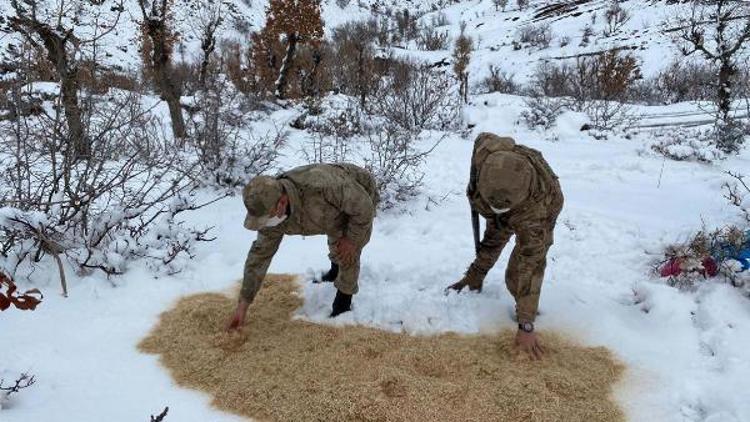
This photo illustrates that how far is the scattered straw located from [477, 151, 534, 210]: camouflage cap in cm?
87

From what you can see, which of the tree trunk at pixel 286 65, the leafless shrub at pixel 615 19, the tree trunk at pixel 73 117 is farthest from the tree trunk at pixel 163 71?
the leafless shrub at pixel 615 19

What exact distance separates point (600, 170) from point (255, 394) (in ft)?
→ 20.2

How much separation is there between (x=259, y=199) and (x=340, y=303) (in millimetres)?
1048

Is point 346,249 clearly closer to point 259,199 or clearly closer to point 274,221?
point 274,221

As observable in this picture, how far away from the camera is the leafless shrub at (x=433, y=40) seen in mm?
27706

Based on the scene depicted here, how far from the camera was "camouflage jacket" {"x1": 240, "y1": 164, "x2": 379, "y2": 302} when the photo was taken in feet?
8.82

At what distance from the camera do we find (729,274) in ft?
10.8

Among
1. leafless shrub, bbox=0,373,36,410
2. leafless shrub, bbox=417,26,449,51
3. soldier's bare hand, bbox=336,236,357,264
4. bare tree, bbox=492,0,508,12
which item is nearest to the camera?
leafless shrub, bbox=0,373,36,410

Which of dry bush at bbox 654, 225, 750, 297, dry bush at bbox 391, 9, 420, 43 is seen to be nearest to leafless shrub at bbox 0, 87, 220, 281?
dry bush at bbox 654, 225, 750, 297

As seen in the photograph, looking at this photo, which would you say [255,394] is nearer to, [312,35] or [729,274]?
[729,274]

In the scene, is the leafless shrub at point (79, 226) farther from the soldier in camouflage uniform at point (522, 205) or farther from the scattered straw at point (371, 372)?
the soldier in camouflage uniform at point (522, 205)

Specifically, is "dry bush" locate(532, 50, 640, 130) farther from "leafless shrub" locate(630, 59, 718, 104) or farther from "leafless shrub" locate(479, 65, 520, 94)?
"leafless shrub" locate(479, 65, 520, 94)

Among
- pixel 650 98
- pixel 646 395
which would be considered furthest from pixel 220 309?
pixel 650 98

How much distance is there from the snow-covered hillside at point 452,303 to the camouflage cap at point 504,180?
0.98 meters
